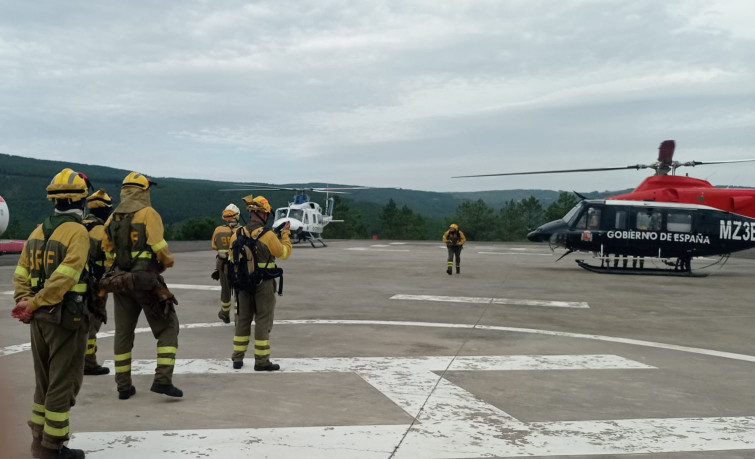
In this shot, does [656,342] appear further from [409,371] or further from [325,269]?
[325,269]

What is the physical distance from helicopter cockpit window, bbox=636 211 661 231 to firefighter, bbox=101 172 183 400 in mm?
19729

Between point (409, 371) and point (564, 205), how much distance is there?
377 feet

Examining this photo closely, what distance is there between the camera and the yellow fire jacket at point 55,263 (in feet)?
15.6

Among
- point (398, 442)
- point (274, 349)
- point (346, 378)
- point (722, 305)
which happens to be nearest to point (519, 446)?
point (398, 442)

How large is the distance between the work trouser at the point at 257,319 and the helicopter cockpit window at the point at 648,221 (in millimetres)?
18229

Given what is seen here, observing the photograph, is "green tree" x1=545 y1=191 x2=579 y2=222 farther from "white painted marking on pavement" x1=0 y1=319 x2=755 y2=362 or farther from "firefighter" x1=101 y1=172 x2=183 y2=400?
"firefighter" x1=101 y1=172 x2=183 y2=400

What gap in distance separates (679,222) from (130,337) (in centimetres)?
2071

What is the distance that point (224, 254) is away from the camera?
11320 mm

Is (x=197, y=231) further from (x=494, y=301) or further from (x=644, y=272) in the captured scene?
(x=494, y=301)

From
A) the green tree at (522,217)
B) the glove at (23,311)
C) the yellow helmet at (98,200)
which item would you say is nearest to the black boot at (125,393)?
the glove at (23,311)

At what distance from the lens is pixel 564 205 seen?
11794 cm

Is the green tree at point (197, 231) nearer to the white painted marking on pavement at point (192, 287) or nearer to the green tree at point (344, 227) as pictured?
the green tree at point (344, 227)

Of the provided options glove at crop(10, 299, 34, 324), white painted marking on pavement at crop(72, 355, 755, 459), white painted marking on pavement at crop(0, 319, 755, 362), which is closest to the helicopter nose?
white painted marking on pavement at crop(0, 319, 755, 362)

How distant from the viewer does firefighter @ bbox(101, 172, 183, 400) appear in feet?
20.6
